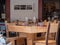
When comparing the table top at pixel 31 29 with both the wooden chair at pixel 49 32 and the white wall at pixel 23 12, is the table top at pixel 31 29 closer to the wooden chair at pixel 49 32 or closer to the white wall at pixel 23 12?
the wooden chair at pixel 49 32

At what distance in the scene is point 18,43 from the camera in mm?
4391

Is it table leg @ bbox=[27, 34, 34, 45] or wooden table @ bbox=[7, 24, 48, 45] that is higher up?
wooden table @ bbox=[7, 24, 48, 45]

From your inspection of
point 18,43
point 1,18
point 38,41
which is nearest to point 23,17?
point 1,18

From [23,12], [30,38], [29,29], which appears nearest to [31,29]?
[29,29]

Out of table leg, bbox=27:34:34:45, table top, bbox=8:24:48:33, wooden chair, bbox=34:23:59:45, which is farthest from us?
table leg, bbox=27:34:34:45

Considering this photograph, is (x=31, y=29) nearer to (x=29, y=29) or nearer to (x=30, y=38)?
(x=29, y=29)

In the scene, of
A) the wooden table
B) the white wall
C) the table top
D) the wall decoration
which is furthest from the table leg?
the wall decoration

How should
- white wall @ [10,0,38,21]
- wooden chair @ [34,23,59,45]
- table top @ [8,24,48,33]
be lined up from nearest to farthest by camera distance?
wooden chair @ [34,23,59,45], table top @ [8,24,48,33], white wall @ [10,0,38,21]

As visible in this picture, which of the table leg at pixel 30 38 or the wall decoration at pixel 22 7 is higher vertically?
the wall decoration at pixel 22 7

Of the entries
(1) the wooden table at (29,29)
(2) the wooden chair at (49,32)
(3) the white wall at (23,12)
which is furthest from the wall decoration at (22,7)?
(2) the wooden chair at (49,32)

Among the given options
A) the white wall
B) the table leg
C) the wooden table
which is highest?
the white wall

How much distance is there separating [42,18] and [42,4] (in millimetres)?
511

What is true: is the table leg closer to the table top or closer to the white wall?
the table top

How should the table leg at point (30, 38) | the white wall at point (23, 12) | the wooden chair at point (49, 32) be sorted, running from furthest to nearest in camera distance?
the white wall at point (23, 12), the table leg at point (30, 38), the wooden chair at point (49, 32)
